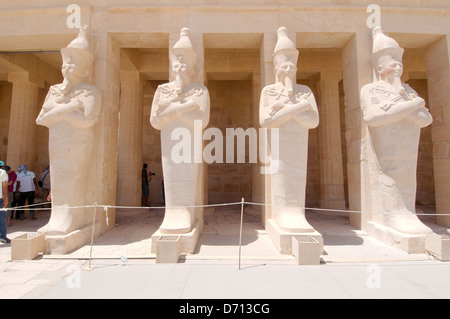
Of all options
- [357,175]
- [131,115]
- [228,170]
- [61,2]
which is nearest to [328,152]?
[357,175]

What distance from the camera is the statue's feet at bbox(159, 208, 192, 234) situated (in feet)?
12.8

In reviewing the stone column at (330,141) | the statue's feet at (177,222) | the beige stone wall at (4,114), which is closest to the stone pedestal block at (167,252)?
the statue's feet at (177,222)

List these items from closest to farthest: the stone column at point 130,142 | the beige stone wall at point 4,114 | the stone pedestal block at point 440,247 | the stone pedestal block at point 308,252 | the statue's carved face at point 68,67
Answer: the stone pedestal block at point 308,252, the stone pedestal block at point 440,247, the statue's carved face at point 68,67, the stone column at point 130,142, the beige stone wall at point 4,114

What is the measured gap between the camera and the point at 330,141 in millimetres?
7316

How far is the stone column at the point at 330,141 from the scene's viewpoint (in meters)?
7.23

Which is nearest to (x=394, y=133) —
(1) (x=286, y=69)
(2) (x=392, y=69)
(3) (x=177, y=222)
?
(2) (x=392, y=69)

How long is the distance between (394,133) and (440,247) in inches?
75.3

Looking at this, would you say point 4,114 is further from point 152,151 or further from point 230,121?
point 230,121

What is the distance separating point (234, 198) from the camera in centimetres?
905

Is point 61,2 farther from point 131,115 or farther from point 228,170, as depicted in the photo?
point 228,170

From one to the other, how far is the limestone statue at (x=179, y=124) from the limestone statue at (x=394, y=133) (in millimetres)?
3099

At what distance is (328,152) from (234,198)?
3.59 m

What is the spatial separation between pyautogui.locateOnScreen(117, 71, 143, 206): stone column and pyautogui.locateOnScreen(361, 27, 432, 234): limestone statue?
5.75m

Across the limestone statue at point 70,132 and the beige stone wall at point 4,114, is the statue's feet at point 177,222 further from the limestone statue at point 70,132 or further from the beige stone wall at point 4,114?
the beige stone wall at point 4,114
